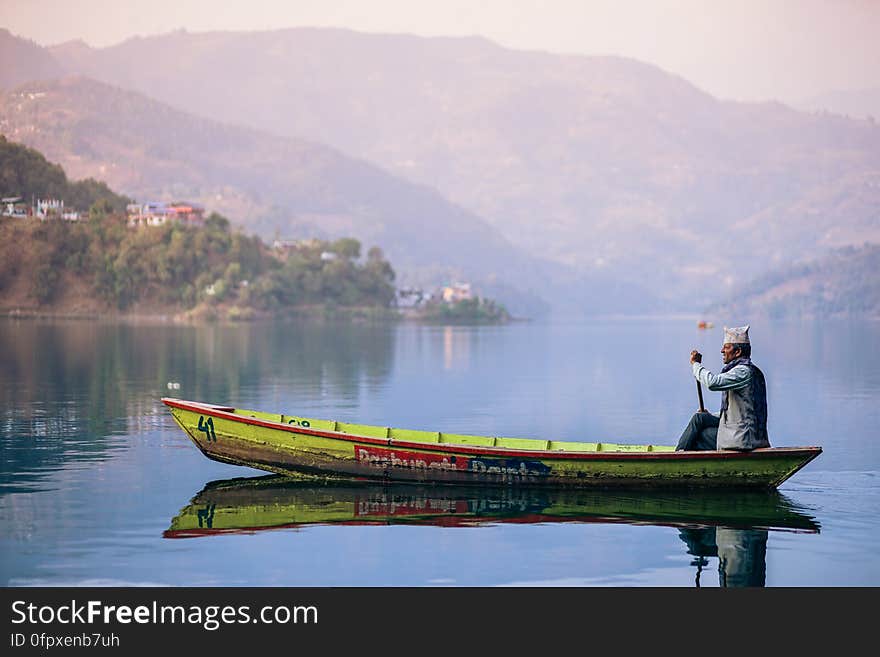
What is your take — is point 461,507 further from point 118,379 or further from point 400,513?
point 118,379

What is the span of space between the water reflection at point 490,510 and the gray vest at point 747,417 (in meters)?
1.08

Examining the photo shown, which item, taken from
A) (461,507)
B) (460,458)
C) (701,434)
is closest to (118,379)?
(460,458)

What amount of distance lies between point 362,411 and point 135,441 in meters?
11.0

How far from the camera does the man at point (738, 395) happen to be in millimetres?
21453

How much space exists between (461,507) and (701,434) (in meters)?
4.76

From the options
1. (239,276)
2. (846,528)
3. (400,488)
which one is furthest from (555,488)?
(239,276)

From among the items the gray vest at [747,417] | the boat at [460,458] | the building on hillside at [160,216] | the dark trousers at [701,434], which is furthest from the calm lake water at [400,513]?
the building on hillside at [160,216]

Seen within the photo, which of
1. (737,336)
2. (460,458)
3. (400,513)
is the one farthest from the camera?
(460,458)

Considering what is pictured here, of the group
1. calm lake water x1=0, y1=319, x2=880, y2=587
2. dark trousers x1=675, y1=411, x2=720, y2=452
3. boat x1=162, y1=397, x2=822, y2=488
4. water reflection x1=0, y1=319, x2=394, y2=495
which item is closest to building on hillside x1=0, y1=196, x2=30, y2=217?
water reflection x1=0, y1=319, x2=394, y2=495

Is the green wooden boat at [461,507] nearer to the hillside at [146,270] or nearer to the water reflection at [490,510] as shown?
the water reflection at [490,510]

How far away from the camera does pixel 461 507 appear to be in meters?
21.7

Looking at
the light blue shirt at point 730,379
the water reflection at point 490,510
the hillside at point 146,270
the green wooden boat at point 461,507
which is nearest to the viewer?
the water reflection at point 490,510
